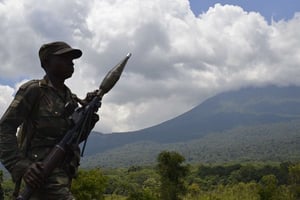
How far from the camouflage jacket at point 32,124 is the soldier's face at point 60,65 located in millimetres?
129

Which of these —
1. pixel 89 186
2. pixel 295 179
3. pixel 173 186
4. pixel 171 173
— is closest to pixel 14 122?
pixel 89 186

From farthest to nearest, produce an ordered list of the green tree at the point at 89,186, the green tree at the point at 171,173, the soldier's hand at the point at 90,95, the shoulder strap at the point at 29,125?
the green tree at the point at 171,173 → the green tree at the point at 89,186 → the soldier's hand at the point at 90,95 → the shoulder strap at the point at 29,125

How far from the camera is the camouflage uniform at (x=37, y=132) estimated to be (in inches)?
197

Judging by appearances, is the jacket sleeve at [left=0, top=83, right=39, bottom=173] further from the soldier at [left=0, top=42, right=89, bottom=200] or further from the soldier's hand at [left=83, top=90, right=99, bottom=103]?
the soldier's hand at [left=83, top=90, right=99, bottom=103]

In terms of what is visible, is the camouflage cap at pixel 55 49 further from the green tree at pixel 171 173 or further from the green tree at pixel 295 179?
the green tree at pixel 295 179

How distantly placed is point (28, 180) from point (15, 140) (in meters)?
0.46

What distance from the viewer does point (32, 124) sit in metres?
5.22

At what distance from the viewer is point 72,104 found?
17.7 feet

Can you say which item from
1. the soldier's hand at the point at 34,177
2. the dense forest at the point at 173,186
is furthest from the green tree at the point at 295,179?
the soldier's hand at the point at 34,177

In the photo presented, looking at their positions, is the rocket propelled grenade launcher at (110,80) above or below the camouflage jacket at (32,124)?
above

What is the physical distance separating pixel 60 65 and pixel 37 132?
662mm

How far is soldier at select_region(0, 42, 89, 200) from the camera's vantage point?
4996mm

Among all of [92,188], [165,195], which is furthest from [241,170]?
[92,188]

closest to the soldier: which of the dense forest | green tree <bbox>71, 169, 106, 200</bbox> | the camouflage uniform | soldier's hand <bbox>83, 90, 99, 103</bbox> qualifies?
the camouflage uniform
